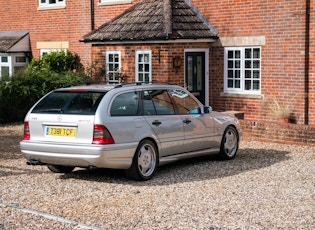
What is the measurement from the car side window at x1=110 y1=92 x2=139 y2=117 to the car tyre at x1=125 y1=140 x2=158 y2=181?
1.69 ft

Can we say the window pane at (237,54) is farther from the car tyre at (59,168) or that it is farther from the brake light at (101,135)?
the brake light at (101,135)

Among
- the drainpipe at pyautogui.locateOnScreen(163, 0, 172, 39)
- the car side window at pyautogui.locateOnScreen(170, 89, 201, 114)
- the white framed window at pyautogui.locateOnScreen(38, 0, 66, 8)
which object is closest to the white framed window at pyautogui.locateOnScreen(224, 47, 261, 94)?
the drainpipe at pyautogui.locateOnScreen(163, 0, 172, 39)

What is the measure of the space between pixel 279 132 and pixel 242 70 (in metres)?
4.10

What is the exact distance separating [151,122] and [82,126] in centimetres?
120

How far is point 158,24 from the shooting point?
59.3 feet

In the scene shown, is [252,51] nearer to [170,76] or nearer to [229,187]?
[170,76]

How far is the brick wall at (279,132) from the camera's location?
13609mm

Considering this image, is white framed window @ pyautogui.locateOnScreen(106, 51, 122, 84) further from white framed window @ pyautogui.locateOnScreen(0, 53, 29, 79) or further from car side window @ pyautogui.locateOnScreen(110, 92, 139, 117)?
car side window @ pyautogui.locateOnScreen(110, 92, 139, 117)

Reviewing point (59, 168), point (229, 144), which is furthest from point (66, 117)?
point (229, 144)

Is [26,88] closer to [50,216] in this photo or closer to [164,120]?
[164,120]

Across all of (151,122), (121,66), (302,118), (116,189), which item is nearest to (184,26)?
(121,66)

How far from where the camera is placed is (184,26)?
1806 centimetres

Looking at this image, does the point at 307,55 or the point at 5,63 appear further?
the point at 5,63

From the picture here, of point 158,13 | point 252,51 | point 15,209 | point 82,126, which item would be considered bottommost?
point 15,209
